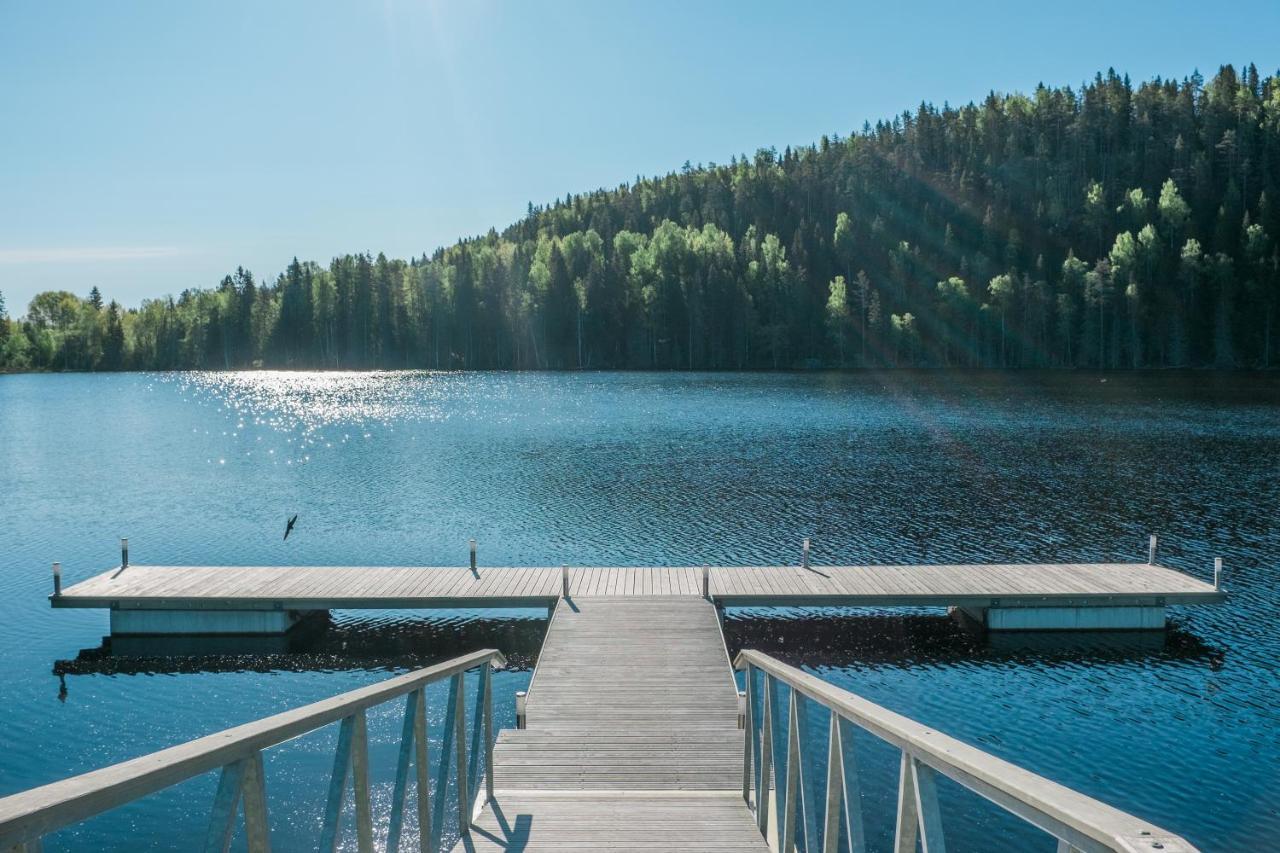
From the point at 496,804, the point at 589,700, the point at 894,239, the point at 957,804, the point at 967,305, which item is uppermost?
the point at 894,239

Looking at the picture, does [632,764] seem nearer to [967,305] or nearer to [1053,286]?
[967,305]

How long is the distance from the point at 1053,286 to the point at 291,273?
11846 cm

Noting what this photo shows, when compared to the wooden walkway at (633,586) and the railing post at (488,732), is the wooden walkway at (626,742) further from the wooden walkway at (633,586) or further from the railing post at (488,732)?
the wooden walkway at (633,586)

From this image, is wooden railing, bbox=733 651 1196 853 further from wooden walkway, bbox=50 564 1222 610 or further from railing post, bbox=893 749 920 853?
wooden walkway, bbox=50 564 1222 610

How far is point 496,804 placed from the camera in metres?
7.69

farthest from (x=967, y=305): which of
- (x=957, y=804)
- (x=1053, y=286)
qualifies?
(x=957, y=804)

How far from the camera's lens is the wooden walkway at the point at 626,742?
22.5ft

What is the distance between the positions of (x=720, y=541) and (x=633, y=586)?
7.89 meters

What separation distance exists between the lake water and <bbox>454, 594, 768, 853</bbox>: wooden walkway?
7.48 feet

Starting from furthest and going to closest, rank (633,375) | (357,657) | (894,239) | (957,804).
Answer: (894,239)
(633,375)
(357,657)
(957,804)

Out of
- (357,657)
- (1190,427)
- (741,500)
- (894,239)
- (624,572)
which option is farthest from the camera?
(894,239)

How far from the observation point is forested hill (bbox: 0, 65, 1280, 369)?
11275 centimetres

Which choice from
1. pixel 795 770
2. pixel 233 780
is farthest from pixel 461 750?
pixel 233 780

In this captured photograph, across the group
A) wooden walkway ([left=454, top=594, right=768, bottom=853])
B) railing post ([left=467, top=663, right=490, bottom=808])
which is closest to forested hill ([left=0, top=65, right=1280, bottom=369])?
wooden walkway ([left=454, top=594, right=768, bottom=853])
